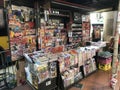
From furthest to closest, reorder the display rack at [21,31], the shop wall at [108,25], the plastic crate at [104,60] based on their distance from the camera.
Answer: the shop wall at [108,25] → the plastic crate at [104,60] → the display rack at [21,31]

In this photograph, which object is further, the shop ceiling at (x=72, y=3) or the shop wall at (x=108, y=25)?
the shop wall at (x=108, y=25)

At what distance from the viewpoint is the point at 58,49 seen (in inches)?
146

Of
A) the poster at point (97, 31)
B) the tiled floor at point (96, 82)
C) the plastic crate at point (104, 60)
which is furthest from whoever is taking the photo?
the poster at point (97, 31)

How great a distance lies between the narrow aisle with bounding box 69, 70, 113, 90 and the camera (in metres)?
2.97

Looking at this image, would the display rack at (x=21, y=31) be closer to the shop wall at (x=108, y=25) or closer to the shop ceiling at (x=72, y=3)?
the shop ceiling at (x=72, y=3)

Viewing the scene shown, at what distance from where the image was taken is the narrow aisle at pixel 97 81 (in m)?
2.97

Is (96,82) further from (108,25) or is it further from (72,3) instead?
(108,25)

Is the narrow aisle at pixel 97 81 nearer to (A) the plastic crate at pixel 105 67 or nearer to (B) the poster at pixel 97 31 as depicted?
(A) the plastic crate at pixel 105 67

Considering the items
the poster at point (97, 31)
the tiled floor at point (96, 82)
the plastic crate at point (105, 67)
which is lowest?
the tiled floor at point (96, 82)

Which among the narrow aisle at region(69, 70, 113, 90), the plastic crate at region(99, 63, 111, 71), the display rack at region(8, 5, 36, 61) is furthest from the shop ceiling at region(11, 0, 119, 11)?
the narrow aisle at region(69, 70, 113, 90)

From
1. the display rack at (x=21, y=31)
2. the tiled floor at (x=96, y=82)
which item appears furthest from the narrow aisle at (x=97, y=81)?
the display rack at (x=21, y=31)

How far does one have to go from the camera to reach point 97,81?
10.8ft

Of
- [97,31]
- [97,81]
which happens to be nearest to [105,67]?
[97,81]

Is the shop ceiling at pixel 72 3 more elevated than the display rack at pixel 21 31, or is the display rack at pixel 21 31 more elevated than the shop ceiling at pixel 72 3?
the shop ceiling at pixel 72 3
